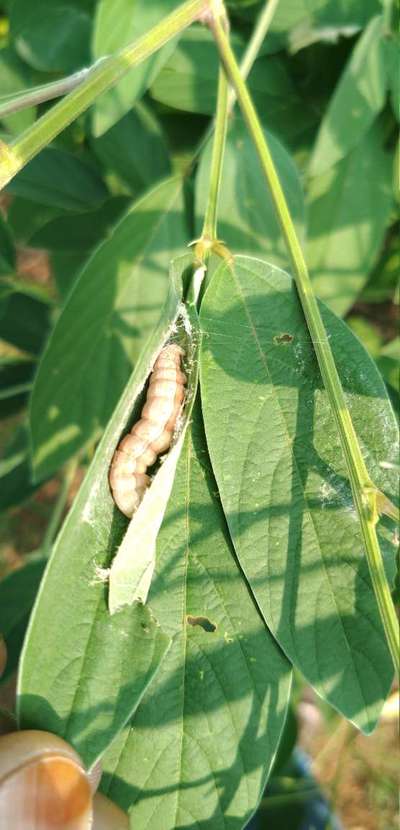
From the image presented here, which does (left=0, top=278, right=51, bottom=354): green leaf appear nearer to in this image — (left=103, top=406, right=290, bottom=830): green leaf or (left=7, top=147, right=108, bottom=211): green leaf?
(left=7, top=147, right=108, bottom=211): green leaf

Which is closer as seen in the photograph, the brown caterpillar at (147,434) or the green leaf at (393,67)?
the brown caterpillar at (147,434)

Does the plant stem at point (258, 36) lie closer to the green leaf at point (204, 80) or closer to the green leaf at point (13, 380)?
the green leaf at point (204, 80)

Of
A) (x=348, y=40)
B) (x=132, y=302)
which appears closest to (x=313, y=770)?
(x=132, y=302)

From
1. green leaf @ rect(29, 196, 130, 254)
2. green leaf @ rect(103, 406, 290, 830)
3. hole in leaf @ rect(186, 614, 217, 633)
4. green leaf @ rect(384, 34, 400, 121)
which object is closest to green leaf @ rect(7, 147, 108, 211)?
green leaf @ rect(29, 196, 130, 254)

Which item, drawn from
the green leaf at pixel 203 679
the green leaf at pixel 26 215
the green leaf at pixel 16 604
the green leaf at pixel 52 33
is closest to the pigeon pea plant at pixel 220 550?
the green leaf at pixel 203 679

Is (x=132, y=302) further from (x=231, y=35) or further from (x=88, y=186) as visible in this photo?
(x=231, y=35)
